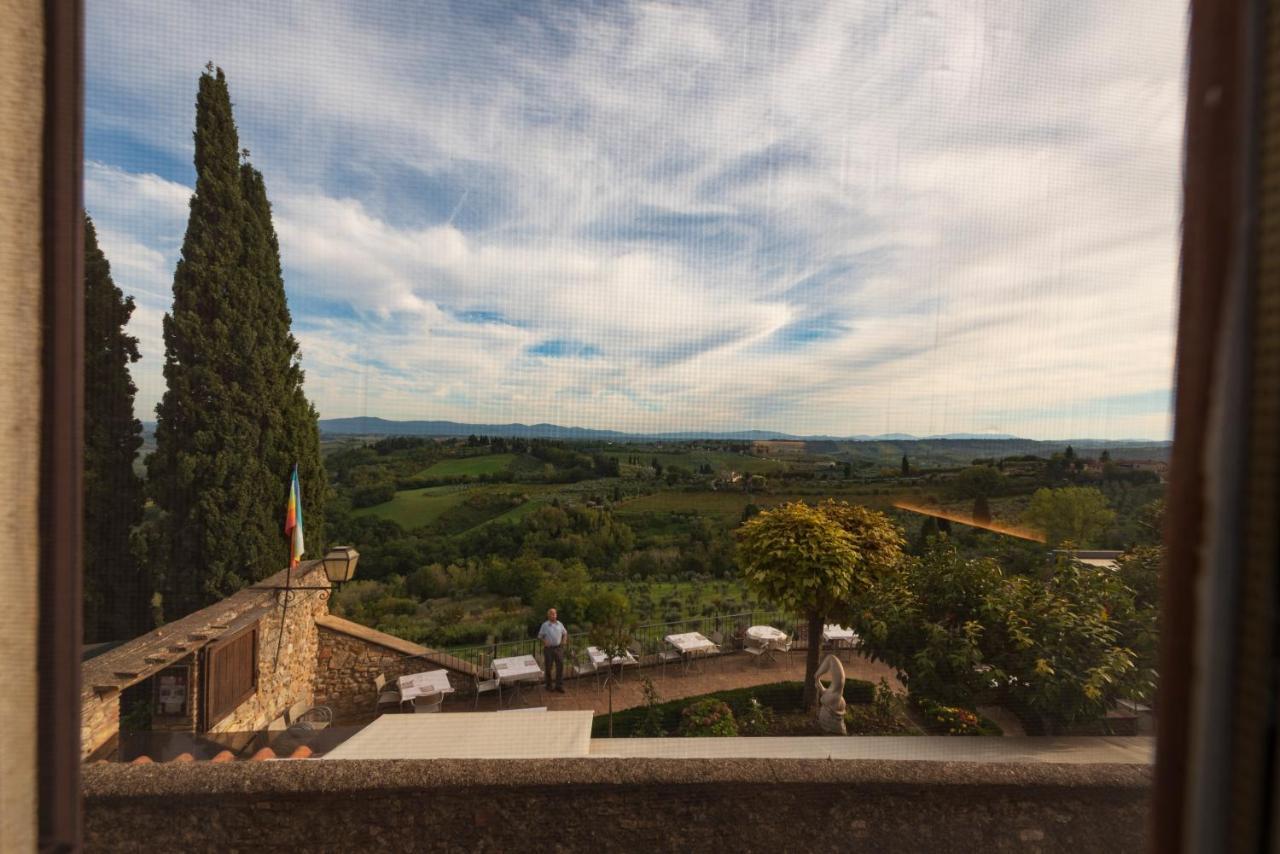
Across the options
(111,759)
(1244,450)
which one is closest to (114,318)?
(111,759)

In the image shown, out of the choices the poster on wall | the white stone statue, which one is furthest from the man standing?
the poster on wall

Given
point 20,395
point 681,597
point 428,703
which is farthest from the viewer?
point 681,597

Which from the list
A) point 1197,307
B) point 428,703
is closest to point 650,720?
point 428,703

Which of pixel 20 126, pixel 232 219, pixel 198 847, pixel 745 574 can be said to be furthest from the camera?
pixel 232 219

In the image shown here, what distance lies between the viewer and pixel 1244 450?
29 cm

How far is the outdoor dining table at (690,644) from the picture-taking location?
3.47 metres

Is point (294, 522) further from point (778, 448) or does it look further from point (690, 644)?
point (778, 448)

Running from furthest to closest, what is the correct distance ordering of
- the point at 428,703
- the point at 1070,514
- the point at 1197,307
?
the point at 428,703 → the point at 1070,514 → the point at 1197,307

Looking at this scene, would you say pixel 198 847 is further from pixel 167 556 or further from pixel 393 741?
pixel 167 556

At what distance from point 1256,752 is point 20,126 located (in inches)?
48.5

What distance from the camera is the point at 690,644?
11.5 ft

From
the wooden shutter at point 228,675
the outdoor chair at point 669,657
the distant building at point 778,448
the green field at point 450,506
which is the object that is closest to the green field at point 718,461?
the distant building at point 778,448

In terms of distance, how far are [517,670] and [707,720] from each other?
51.7 inches

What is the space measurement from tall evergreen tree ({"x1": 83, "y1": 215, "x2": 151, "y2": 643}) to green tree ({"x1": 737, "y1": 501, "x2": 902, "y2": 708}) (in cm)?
396
